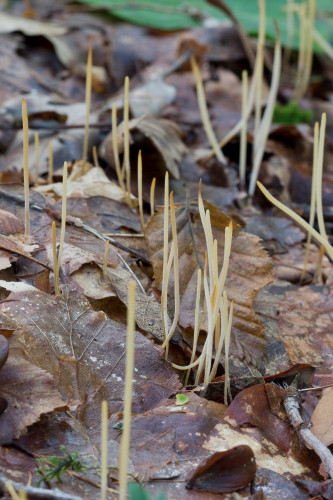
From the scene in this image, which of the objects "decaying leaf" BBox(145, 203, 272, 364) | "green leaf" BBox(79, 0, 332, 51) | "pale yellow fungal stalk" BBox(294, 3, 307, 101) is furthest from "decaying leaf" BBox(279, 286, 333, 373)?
"green leaf" BBox(79, 0, 332, 51)

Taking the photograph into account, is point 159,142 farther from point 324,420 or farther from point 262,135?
point 324,420

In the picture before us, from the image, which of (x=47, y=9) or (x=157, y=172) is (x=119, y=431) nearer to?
(x=157, y=172)

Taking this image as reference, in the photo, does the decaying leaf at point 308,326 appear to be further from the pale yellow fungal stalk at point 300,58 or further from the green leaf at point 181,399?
the pale yellow fungal stalk at point 300,58

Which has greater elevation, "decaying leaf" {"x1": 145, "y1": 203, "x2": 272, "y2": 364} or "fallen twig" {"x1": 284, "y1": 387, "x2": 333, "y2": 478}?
"decaying leaf" {"x1": 145, "y1": 203, "x2": 272, "y2": 364}

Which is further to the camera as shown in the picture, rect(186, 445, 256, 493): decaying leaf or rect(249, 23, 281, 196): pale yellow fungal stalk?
rect(249, 23, 281, 196): pale yellow fungal stalk

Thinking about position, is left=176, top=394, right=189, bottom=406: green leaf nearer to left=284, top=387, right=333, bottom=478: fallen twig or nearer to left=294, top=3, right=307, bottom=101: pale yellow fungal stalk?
left=284, top=387, right=333, bottom=478: fallen twig

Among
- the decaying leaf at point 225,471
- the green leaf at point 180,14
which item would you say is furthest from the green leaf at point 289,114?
the decaying leaf at point 225,471

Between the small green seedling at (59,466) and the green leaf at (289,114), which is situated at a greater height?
the green leaf at (289,114)

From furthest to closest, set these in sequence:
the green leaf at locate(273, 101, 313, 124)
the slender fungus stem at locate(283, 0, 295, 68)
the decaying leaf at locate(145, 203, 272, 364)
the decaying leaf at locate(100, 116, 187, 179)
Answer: the slender fungus stem at locate(283, 0, 295, 68)
the green leaf at locate(273, 101, 313, 124)
the decaying leaf at locate(100, 116, 187, 179)
the decaying leaf at locate(145, 203, 272, 364)

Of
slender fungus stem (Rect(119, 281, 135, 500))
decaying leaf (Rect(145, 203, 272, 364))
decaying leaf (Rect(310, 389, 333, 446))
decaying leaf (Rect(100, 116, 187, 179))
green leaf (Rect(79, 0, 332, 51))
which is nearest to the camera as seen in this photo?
slender fungus stem (Rect(119, 281, 135, 500))
